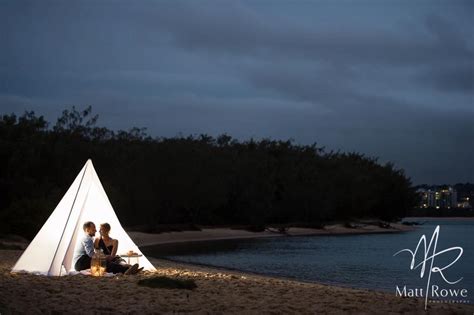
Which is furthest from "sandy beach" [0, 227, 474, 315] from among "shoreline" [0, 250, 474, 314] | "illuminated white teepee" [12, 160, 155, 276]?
"illuminated white teepee" [12, 160, 155, 276]

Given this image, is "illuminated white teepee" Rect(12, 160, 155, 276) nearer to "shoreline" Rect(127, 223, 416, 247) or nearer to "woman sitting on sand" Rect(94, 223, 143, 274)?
"woman sitting on sand" Rect(94, 223, 143, 274)

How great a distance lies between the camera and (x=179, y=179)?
48.2 metres

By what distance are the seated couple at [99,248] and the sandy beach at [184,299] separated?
32 cm

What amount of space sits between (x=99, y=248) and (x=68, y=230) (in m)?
0.94

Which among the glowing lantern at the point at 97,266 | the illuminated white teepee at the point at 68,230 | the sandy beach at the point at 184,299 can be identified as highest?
the illuminated white teepee at the point at 68,230

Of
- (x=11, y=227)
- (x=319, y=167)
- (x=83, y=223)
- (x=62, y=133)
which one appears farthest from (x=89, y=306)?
(x=319, y=167)

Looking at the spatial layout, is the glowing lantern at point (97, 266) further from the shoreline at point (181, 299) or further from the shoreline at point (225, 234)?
the shoreline at point (225, 234)

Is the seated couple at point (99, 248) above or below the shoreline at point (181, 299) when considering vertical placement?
above

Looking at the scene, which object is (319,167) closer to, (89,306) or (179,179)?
(179,179)

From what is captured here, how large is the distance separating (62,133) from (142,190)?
21.8 feet

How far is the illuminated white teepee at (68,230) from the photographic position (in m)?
12.8

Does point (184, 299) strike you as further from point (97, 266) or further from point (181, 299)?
point (97, 266)

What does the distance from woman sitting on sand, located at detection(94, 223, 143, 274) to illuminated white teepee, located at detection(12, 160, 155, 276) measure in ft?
2.47

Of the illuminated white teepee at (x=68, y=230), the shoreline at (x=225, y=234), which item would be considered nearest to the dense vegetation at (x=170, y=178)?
the shoreline at (x=225, y=234)
